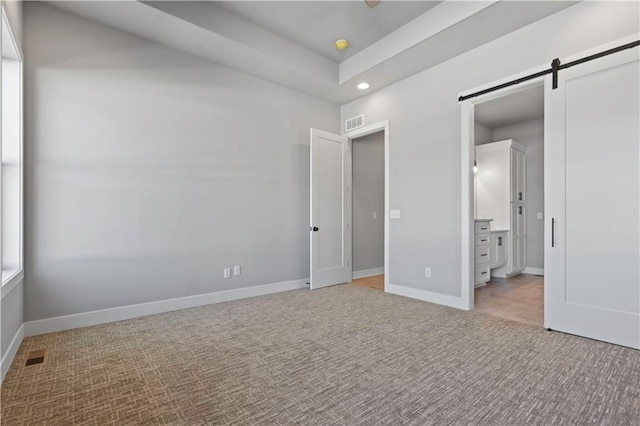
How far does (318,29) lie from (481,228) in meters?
3.67

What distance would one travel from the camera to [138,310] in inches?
129

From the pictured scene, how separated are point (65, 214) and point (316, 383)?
2751 mm

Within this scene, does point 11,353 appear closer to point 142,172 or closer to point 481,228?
point 142,172

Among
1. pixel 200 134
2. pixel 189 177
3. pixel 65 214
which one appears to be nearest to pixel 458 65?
pixel 200 134

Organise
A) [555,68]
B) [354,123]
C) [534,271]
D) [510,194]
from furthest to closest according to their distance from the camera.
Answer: [534,271] < [510,194] < [354,123] < [555,68]

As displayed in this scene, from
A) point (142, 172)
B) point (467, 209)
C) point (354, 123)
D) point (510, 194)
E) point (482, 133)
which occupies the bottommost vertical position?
point (467, 209)

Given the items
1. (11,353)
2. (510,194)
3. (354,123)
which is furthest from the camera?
(510,194)

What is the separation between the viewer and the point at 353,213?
5480 millimetres

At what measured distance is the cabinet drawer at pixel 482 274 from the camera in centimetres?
466

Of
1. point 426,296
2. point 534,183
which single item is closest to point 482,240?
point 426,296

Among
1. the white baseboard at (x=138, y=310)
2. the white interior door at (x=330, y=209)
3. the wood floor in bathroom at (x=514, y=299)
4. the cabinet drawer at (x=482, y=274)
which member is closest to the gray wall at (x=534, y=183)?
the wood floor in bathroom at (x=514, y=299)

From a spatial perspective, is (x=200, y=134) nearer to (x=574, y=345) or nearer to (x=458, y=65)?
(x=458, y=65)

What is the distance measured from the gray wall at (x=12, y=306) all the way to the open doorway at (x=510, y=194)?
509 cm

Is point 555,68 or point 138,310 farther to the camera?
point 138,310
